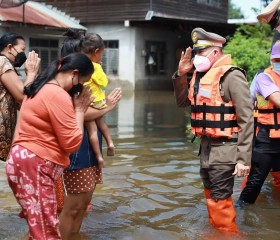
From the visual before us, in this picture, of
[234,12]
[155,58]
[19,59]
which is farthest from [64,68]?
[234,12]

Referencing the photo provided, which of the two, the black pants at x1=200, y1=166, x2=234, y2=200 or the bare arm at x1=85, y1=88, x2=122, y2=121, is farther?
the black pants at x1=200, y1=166, x2=234, y2=200

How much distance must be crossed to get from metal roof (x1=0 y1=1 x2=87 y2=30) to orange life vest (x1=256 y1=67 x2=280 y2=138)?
54.6 ft

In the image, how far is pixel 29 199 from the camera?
330 cm

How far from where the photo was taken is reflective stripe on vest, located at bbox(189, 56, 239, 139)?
168 inches

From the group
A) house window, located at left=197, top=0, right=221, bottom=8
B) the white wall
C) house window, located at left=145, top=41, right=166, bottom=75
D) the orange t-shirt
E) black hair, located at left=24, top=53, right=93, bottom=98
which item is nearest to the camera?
the orange t-shirt

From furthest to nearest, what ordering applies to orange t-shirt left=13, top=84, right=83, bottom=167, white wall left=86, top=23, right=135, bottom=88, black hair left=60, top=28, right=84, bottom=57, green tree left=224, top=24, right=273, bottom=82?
white wall left=86, top=23, right=135, bottom=88, green tree left=224, top=24, right=273, bottom=82, black hair left=60, top=28, right=84, bottom=57, orange t-shirt left=13, top=84, right=83, bottom=167

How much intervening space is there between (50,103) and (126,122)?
941cm

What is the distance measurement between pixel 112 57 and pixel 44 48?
3583mm

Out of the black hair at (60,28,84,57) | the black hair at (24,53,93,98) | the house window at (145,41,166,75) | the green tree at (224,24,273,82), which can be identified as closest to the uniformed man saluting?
the black hair at (60,28,84,57)

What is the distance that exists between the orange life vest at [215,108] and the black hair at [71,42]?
1145 mm

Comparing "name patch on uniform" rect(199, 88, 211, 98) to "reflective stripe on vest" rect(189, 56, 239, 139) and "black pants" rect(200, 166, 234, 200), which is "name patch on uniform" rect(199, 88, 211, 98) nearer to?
"reflective stripe on vest" rect(189, 56, 239, 139)

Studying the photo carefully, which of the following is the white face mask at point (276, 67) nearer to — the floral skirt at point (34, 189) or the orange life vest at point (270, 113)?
the orange life vest at point (270, 113)

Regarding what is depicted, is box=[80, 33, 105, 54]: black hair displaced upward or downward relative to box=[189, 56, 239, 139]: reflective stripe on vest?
upward

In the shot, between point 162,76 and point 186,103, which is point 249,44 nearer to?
point 186,103
